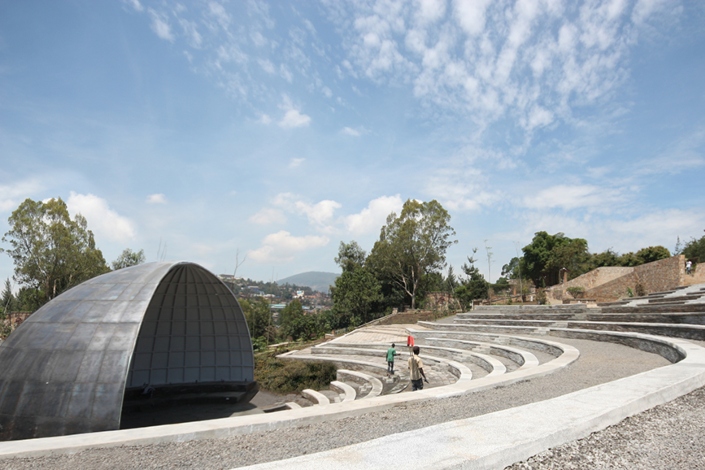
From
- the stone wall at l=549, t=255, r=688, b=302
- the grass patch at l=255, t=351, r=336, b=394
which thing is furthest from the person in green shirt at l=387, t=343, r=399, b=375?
the stone wall at l=549, t=255, r=688, b=302

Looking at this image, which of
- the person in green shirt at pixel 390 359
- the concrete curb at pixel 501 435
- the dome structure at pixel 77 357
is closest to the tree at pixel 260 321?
the person in green shirt at pixel 390 359

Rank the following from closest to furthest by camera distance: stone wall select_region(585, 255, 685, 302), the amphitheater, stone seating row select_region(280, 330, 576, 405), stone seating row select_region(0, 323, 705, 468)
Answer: the amphitheater → stone seating row select_region(0, 323, 705, 468) → stone seating row select_region(280, 330, 576, 405) → stone wall select_region(585, 255, 685, 302)

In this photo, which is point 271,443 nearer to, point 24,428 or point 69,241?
point 24,428

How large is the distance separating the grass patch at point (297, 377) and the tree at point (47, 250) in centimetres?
2502

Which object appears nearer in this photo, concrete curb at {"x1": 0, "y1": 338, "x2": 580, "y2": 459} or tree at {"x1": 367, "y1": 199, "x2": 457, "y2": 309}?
concrete curb at {"x1": 0, "y1": 338, "x2": 580, "y2": 459}

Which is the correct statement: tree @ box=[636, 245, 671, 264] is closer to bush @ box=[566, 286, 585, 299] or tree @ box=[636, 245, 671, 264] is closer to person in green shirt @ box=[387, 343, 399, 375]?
bush @ box=[566, 286, 585, 299]

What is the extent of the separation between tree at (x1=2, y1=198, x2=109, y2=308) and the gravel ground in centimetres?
3666

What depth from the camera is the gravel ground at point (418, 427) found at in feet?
11.8

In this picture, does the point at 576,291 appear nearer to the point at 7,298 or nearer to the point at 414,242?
the point at 414,242

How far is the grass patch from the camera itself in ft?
60.0

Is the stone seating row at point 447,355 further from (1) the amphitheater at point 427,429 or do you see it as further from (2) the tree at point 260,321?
(2) the tree at point 260,321

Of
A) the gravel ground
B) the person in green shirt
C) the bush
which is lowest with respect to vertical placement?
the person in green shirt

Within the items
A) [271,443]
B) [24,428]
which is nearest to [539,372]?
[271,443]

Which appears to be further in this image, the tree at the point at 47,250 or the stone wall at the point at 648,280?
the tree at the point at 47,250
